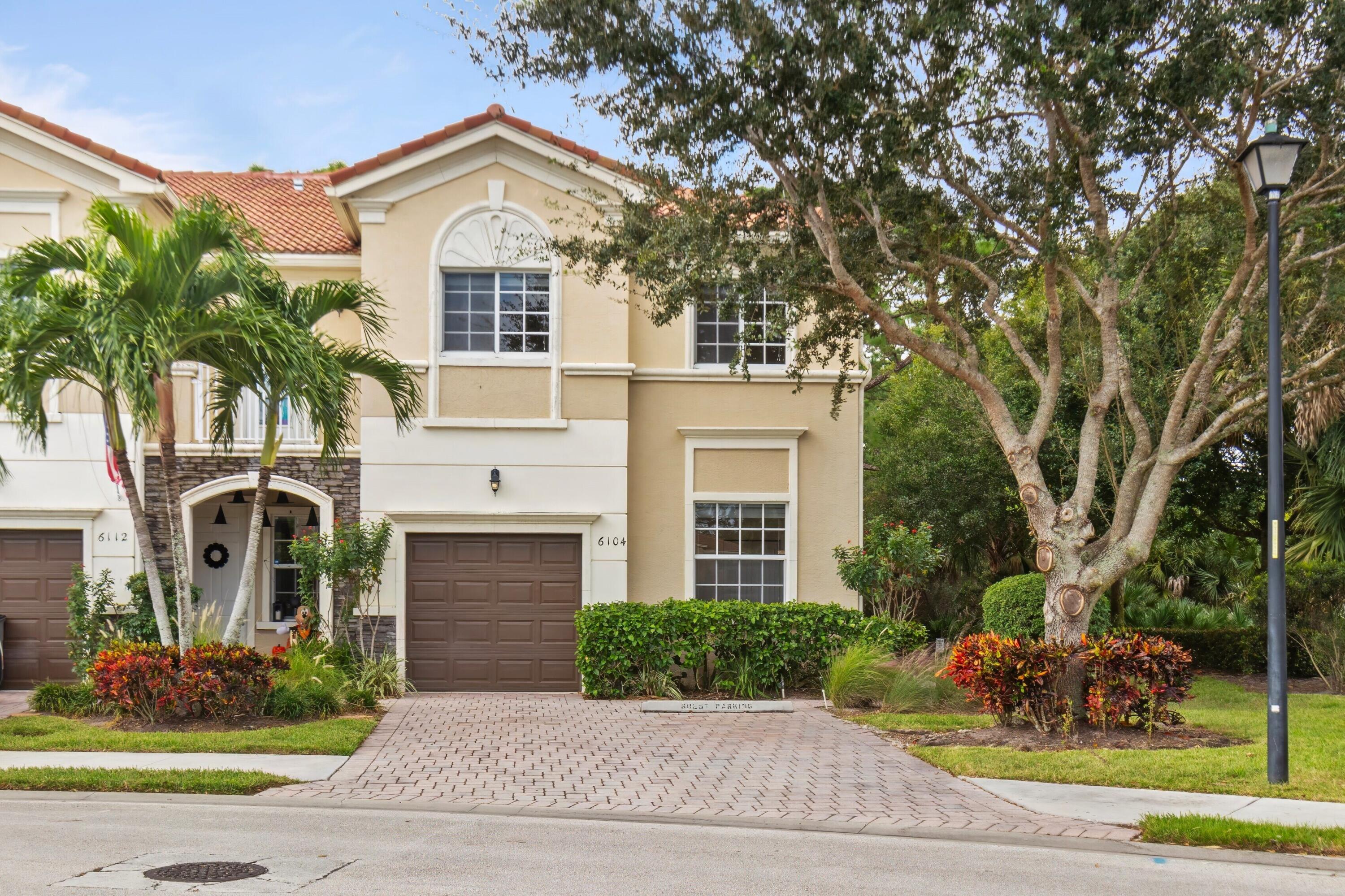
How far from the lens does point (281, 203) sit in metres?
20.0

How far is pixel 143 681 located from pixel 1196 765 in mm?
10152

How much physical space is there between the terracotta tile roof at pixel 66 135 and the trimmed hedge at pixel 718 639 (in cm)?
889

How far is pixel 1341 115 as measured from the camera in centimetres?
1117

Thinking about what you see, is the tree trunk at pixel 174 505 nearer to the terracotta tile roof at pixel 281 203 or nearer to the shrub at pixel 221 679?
the shrub at pixel 221 679

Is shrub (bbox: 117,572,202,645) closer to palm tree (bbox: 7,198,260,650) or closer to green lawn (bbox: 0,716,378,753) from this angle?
green lawn (bbox: 0,716,378,753)

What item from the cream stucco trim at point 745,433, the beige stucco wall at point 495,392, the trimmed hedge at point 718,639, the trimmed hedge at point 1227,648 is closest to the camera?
the trimmed hedge at point 718,639

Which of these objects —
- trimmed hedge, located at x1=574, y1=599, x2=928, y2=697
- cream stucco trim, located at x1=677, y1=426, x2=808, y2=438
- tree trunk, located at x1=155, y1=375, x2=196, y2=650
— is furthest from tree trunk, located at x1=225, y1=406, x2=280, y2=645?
cream stucco trim, located at x1=677, y1=426, x2=808, y2=438

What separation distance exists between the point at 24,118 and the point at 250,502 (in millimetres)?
6404

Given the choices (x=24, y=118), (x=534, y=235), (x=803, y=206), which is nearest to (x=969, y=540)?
(x=534, y=235)

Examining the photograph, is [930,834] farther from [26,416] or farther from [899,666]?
[26,416]

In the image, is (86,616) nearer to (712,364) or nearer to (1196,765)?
(712,364)

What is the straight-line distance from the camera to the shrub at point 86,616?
15711 millimetres

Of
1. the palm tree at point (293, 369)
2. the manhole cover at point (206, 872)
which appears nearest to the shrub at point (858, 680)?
the palm tree at point (293, 369)

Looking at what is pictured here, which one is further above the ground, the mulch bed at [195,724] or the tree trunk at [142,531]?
the tree trunk at [142,531]
